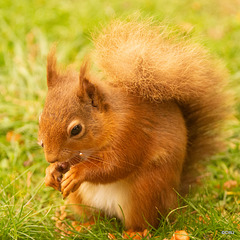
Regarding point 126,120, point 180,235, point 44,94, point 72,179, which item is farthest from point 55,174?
point 44,94

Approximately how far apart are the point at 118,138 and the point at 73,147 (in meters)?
0.22

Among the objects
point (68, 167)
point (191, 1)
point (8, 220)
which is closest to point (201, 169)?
point (68, 167)

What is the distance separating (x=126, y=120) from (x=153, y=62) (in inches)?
11.8

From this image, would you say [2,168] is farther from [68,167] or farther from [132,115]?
[132,115]

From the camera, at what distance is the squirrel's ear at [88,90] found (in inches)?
72.2

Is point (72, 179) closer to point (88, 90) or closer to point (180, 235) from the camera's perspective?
point (88, 90)

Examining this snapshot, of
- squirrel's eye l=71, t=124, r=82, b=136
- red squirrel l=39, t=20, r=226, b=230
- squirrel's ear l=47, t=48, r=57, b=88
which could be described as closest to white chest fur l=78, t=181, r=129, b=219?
red squirrel l=39, t=20, r=226, b=230

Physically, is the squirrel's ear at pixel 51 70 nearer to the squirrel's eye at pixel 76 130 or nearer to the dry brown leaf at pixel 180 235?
the squirrel's eye at pixel 76 130

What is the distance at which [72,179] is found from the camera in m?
1.86

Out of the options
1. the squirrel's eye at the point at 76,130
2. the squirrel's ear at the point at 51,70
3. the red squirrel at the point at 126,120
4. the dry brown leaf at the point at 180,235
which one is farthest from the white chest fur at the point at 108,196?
the squirrel's ear at the point at 51,70

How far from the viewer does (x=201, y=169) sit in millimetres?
2600

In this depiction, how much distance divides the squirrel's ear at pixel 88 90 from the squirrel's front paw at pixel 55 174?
37 cm

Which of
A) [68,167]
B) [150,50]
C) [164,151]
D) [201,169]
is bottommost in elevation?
[201,169]

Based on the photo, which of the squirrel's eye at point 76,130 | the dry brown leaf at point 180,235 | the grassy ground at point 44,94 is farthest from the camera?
the grassy ground at point 44,94
